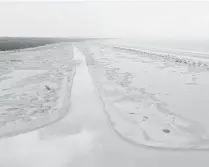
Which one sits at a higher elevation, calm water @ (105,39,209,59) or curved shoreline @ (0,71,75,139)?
curved shoreline @ (0,71,75,139)

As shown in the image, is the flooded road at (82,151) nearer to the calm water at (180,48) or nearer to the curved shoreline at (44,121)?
the curved shoreline at (44,121)

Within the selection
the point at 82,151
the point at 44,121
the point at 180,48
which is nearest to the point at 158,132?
the point at 82,151

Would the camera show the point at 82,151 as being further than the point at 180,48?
No

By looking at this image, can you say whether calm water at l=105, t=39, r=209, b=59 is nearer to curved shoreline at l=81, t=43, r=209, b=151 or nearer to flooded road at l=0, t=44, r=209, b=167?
curved shoreline at l=81, t=43, r=209, b=151

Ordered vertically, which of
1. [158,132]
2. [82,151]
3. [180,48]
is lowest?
[180,48]

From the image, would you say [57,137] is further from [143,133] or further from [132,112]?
[132,112]

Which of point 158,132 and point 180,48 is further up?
point 158,132

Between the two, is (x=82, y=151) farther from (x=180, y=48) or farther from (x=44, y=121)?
(x=180, y=48)

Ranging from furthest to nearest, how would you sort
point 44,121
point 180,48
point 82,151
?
point 180,48 → point 44,121 → point 82,151

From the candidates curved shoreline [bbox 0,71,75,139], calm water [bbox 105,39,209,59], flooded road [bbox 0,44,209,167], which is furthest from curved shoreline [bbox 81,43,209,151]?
calm water [bbox 105,39,209,59]

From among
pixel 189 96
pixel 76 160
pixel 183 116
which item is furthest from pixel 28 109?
pixel 189 96
